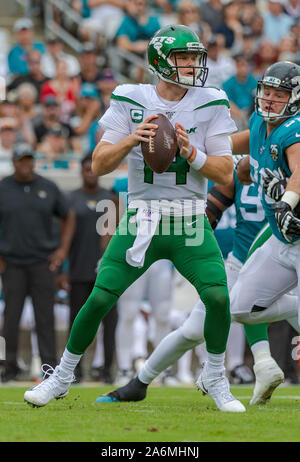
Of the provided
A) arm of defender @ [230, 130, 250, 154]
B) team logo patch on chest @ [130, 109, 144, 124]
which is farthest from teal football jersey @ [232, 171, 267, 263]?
team logo patch on chest @ [130, 109, 144, 124]

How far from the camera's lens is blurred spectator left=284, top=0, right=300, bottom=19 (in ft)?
45.4

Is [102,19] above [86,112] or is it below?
above

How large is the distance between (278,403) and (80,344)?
150cm

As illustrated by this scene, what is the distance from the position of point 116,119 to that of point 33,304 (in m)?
3.63

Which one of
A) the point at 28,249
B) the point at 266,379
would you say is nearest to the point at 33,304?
the point at 28,249

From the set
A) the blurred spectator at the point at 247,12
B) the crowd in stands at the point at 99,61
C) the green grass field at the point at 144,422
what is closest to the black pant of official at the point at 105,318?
the crowd in stands at the point at 99,61

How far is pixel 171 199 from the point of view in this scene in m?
5.08

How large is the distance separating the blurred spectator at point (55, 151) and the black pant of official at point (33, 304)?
2.05 m

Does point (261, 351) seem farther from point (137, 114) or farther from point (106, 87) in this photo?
point (106, 87)

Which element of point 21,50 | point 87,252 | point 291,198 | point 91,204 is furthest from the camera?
point 21,50

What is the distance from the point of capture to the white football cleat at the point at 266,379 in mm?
5660

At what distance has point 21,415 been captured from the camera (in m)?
4.81

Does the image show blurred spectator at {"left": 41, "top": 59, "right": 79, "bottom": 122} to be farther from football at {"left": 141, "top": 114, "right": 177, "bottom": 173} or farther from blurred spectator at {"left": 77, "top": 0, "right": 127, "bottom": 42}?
football at {"left": 141, "top": 114, "right": 177, "bottom": 173}

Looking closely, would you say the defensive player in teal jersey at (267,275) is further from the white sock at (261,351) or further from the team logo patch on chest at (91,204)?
the team logo patch on chest at (91,204)
